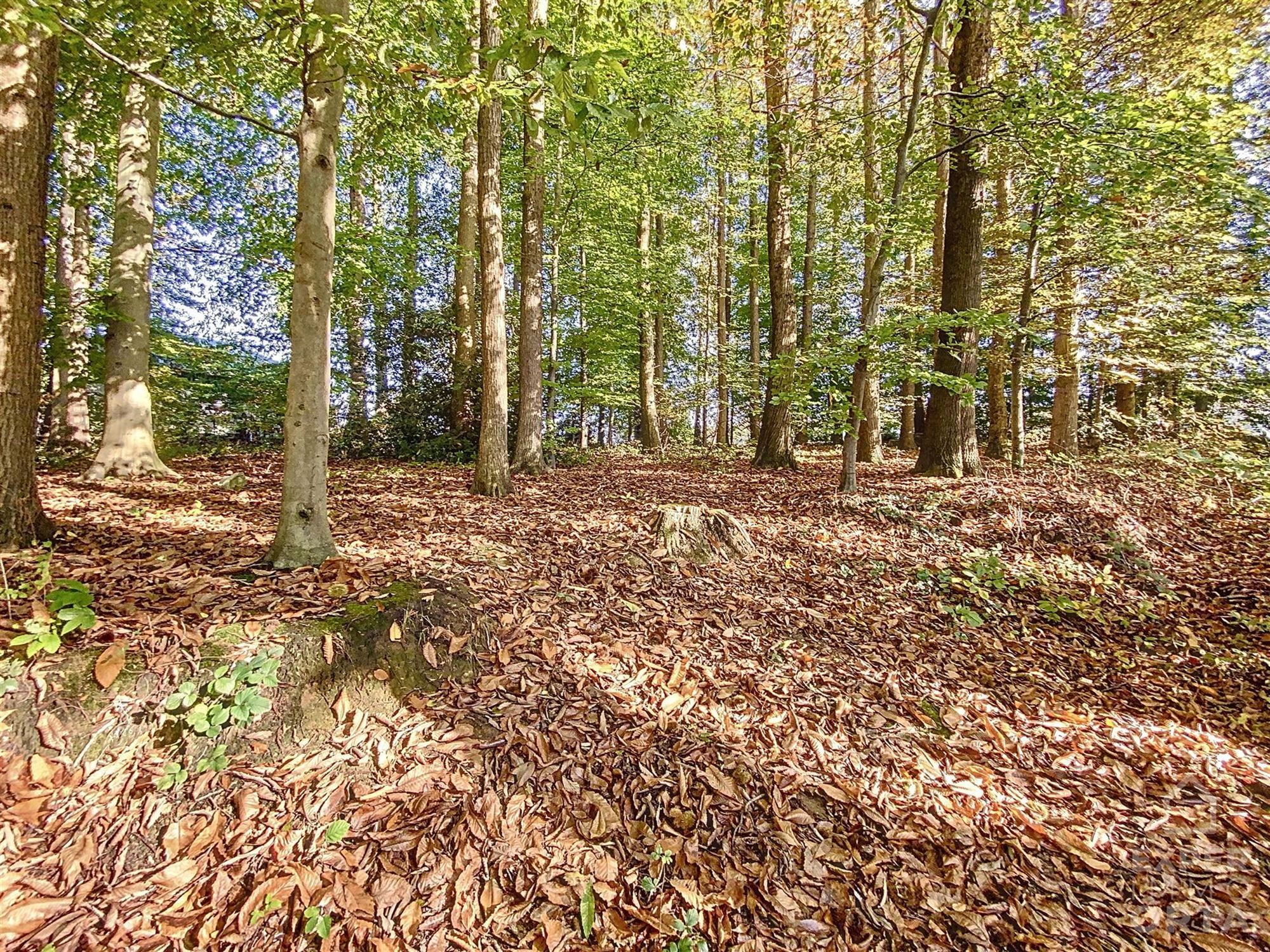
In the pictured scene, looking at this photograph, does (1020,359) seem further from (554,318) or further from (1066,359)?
(554,318)

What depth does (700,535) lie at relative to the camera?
503 cm

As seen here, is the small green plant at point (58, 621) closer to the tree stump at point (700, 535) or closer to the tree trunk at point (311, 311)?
the tree trunk at point (311, 311)

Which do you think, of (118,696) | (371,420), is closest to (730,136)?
(371,420)

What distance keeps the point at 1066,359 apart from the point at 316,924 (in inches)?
421

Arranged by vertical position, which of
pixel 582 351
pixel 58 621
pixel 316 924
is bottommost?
pixel 316 924

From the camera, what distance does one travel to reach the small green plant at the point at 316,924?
184cm

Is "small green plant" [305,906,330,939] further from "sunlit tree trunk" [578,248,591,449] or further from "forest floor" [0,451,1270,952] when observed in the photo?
"sunlit tree trunk" [578,248,591,449]

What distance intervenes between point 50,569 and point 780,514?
6.10m

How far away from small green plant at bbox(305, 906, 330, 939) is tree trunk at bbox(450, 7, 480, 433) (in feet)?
30.6

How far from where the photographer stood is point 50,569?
300 cm

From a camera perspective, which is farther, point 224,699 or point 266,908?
point 224,699

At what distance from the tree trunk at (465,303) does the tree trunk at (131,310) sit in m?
4.86

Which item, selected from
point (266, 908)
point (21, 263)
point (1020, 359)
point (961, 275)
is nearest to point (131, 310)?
point (21, 263)

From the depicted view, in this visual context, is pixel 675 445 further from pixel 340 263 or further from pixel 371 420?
pixel 340 263
